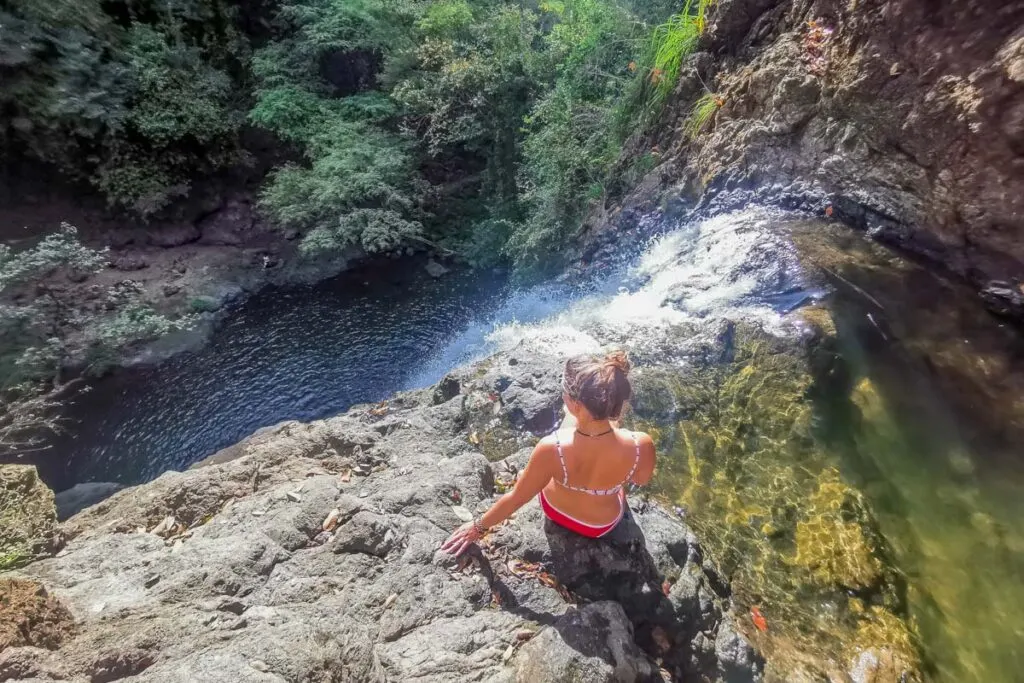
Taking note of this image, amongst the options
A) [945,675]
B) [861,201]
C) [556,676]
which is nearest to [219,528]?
[556,676]

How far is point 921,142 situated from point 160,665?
603 cm

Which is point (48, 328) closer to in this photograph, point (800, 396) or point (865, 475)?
point (800, 396)

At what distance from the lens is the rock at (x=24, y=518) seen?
101 inches

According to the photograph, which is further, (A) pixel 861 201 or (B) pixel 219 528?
(A) pixel 861 201

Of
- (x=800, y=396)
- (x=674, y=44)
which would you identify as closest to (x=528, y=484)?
(x=800, y=396)

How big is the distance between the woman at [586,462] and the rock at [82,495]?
5.49 m

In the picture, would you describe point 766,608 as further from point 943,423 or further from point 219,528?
point 219,528

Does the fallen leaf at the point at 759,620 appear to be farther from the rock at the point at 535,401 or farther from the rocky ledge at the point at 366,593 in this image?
Result: the rock at the point at 535,401

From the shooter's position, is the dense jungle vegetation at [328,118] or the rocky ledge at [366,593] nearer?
the rocky ledge at [366,593]

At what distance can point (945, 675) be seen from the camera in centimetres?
233

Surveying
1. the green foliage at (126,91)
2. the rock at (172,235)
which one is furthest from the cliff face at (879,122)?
the rock at (172,235)

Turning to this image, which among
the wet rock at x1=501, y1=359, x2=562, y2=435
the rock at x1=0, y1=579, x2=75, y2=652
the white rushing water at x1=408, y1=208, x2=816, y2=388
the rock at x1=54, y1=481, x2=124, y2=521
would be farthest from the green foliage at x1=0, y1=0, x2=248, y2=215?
the rock at x1=0, y1=579, x2=75, y2=652

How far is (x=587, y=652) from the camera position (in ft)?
6.09

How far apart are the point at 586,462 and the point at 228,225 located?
11064 millimetres
